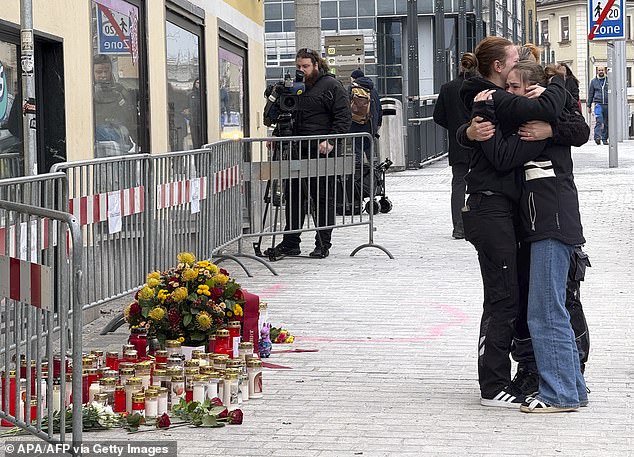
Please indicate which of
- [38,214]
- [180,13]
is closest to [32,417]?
[38,214]

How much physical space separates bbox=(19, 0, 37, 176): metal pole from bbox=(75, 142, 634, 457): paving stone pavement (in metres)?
1.44

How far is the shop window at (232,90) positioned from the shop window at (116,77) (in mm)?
4831

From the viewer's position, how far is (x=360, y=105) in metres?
17.7

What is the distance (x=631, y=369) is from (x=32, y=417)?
3440 mm

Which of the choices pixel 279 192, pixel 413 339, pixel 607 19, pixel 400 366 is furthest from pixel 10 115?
pixel 607 19

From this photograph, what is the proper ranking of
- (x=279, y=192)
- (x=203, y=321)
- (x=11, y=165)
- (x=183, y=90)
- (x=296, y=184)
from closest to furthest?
(x=203, y=321), (x=11, y=165), (x=279, y=192), (x=296, y=184), (x=183, y=90)

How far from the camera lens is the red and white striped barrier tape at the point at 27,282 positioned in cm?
551

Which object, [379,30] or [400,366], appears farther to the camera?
[379,30]

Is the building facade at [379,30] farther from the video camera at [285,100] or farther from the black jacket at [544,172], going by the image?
the black jacket at [544,172]

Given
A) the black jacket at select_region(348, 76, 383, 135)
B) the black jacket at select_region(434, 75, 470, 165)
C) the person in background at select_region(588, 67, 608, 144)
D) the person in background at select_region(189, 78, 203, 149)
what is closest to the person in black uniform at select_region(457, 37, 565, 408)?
the black jacket at select_region(434, 75, 470, 165)

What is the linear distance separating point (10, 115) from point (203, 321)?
2.74 metres

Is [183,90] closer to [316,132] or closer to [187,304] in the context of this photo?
[316,132]

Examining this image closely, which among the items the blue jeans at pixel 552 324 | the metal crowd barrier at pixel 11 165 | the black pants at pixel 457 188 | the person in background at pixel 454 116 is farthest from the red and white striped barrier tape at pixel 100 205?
the black pants at pixel 457 188

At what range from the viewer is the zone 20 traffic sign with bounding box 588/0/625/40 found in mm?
24123
